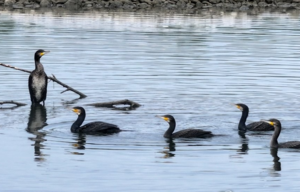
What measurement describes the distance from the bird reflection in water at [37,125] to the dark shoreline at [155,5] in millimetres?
43407

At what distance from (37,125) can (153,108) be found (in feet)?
10.4

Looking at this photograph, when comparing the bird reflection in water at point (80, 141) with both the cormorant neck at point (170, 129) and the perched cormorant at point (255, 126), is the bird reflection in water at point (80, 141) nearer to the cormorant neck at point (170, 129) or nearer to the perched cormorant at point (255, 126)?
the cormorant neck at point (170, 129)

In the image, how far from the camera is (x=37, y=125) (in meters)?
20.3

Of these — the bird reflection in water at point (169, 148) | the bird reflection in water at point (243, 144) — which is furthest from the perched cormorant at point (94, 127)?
the bird reflection in water at point (243, 144)

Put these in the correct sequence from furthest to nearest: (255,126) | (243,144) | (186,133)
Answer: (255,126) < (186,133) < (243,144)

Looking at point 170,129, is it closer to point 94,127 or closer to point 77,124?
point 94,127

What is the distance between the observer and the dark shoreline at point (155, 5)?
6711 centimetres

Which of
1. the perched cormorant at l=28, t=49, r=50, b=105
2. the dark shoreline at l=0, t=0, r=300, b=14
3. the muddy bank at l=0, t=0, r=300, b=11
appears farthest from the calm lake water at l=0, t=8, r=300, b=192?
the muddy bank at l=0, t=0, r=300, b=11

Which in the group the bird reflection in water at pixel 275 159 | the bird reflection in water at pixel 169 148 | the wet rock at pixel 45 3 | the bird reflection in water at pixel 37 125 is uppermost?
the bird reflection in water at pixel 275 159

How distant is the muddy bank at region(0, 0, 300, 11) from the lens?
222ft

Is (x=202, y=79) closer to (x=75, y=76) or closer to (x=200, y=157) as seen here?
(x=75, y=76)

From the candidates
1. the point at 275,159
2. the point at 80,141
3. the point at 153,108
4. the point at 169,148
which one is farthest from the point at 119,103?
the point at 275,159

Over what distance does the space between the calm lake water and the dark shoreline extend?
20.4 m

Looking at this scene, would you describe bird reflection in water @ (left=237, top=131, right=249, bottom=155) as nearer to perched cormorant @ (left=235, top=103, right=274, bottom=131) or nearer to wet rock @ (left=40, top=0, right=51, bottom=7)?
perched cormorant @ (left=235, top=103, right=274, bottom=131)
